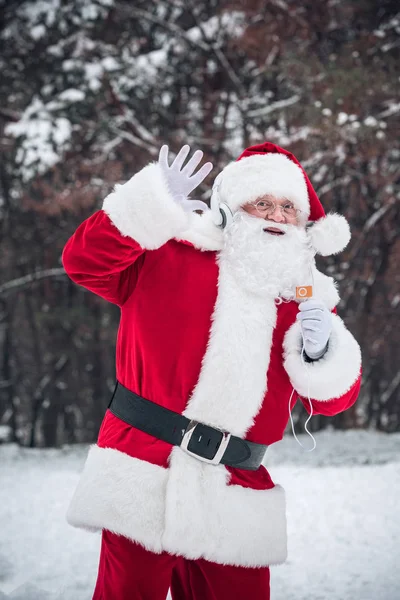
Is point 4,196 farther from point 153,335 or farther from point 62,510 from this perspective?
point 153,335

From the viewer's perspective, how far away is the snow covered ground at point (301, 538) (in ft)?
11.3

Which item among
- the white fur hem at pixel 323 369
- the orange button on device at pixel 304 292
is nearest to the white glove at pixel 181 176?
the orange button on device at pixel 304 292

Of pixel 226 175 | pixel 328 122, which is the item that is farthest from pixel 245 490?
pixel 328 122

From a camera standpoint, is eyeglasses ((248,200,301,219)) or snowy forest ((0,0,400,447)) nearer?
eyeglasses ((248,200,301,219))

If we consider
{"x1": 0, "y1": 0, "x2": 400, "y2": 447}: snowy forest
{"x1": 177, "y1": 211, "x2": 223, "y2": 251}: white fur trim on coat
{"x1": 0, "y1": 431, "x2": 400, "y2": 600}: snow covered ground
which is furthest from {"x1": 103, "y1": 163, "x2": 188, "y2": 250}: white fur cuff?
{"x1": 0, "y1": 0, "x2": 400, "y2": 447}: snowy forest

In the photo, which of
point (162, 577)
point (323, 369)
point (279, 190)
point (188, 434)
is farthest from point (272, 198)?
point (162, 577)

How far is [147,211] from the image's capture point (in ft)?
6.43

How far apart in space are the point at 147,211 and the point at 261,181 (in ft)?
1.93

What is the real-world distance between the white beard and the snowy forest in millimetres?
6433

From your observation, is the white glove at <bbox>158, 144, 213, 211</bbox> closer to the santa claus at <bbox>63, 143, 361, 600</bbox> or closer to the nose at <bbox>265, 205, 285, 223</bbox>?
the santa claus at <bbox>63, 143, 361, 600</bbox>

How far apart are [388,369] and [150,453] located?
10.6m

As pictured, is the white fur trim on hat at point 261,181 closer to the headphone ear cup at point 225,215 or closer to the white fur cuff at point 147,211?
the headphone ear cup at point 225,215

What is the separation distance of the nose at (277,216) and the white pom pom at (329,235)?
0.15 metres

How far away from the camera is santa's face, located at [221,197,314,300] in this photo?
2.11 metres
